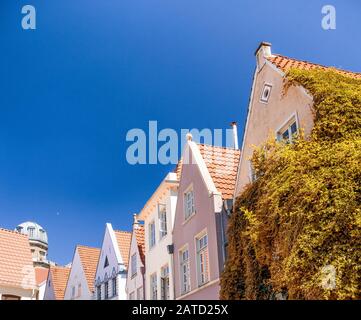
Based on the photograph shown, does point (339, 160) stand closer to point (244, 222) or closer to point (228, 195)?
point (244, 222)

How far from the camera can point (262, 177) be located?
50.6ft

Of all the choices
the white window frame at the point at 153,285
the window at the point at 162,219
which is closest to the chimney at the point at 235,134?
the window at the point at 162,219

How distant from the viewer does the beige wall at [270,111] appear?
15.8m

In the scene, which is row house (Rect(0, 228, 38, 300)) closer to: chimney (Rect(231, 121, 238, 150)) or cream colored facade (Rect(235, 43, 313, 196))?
chimney (Rect(231, 121, 238, 150))

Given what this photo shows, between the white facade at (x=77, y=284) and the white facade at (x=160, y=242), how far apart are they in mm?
13886

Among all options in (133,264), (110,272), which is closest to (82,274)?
(110,272)

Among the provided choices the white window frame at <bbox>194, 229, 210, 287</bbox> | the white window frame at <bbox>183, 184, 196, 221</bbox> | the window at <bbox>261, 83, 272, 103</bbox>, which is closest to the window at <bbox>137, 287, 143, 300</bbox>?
the white window frame at <bbox>183, 184, 196, 221</bbox>

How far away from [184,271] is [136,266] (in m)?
8.61

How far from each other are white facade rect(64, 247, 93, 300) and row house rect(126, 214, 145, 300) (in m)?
9.56

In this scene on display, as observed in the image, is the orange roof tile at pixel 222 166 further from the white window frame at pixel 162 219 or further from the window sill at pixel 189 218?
the white window frame at pixel 162 219

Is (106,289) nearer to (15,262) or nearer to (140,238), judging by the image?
(140,238)

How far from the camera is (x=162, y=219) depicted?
94.0 feet
